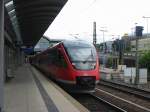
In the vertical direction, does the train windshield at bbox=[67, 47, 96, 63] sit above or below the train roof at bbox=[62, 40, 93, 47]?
below

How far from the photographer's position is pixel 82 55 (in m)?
20.6

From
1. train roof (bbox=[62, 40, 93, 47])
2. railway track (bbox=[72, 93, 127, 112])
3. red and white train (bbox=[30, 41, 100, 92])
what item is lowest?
railway track (bbox=[72, 93, 127, 112])

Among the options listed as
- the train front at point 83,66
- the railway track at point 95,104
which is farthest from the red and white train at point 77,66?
the railway track at point 95,104

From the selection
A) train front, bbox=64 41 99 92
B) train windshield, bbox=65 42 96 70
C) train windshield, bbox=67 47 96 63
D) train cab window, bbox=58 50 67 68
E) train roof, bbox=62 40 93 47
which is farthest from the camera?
train roof, bbox=62 40 93 47

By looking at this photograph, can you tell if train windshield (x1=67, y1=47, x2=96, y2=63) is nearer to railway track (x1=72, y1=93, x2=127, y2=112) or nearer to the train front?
the train front

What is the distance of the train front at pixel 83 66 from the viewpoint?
63.6 feet

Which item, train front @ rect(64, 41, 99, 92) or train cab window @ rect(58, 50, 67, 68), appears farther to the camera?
train cab window @ rect(58, 50, 67, 68)

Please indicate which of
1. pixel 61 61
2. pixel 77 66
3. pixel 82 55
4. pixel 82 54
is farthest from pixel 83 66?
pixel 61 61

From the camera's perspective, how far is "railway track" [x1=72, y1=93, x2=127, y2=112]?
53.8 ft

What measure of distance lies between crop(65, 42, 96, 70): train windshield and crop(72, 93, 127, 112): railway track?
1.68 m

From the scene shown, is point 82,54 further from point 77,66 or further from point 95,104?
point 95,104

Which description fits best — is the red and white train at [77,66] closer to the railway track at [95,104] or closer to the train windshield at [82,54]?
the train windshield at [82,54]

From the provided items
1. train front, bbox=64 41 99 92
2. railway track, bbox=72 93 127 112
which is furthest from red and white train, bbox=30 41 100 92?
railway track, bbox=72 93 127 112

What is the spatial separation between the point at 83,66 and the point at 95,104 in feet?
7.49
